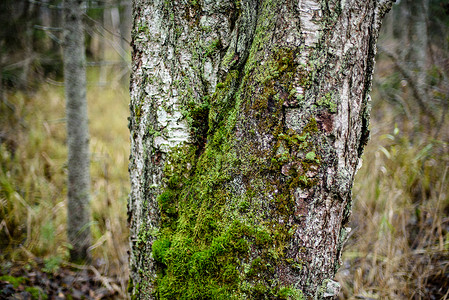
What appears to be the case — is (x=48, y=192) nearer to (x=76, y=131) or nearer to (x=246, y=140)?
(x=76, y=131)

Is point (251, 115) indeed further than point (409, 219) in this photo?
No

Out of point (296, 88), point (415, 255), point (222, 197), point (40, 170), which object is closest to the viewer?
point (296, 88)

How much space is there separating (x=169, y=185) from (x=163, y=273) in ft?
1.27

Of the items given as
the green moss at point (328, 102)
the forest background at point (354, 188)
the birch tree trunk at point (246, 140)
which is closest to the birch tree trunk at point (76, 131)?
the forest background at point (354, 188)

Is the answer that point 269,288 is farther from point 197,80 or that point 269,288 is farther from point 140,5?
point 140,5

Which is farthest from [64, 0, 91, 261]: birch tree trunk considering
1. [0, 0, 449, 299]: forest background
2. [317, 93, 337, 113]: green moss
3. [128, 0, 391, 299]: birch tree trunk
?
[317, 93, 337, 113]: green moss

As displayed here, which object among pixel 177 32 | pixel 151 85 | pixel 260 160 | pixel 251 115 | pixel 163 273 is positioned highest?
pixel 177 32

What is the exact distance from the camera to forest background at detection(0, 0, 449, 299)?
107 inches

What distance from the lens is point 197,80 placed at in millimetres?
1227

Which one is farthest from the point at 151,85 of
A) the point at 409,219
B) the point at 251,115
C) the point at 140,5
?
the point at 409,219

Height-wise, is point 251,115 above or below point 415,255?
above

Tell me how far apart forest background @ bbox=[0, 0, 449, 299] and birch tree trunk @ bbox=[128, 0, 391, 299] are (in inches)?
47.5

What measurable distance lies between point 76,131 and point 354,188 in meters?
3.31

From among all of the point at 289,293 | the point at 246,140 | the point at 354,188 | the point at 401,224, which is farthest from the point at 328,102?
the point at 354,188
